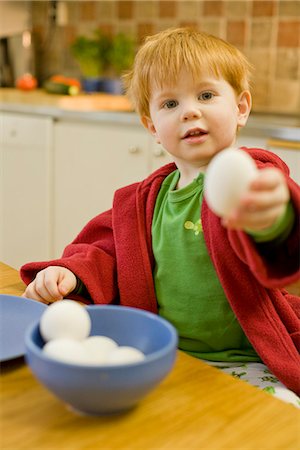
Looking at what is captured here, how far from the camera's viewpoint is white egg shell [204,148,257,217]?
25.0 inches

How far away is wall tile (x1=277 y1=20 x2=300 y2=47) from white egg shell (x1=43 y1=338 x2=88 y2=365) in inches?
97.7

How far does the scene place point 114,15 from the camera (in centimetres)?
362

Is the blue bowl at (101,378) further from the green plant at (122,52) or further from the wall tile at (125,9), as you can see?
the wall tile at (125,9)

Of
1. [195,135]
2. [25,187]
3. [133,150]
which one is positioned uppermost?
[195,135]

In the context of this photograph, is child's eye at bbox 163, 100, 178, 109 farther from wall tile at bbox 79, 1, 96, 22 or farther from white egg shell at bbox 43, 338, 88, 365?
wall tile at bbox 79, 1, 96, 22

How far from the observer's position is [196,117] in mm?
1116

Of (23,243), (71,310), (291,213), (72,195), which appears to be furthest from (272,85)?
(71,310)

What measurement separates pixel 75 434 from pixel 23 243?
2.66 m

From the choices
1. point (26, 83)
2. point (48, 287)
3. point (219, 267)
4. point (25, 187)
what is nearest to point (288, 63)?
point (25, 187)

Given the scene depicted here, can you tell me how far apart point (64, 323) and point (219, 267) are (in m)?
0.40

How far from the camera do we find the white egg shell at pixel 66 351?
66cm

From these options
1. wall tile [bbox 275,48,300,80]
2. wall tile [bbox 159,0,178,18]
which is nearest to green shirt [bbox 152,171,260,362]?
wall tile [bbox 275,48,300,80]

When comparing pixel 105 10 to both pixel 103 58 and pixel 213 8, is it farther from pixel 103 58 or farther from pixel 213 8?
pixel 213 8

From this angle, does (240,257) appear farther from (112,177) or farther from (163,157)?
(112,177)
